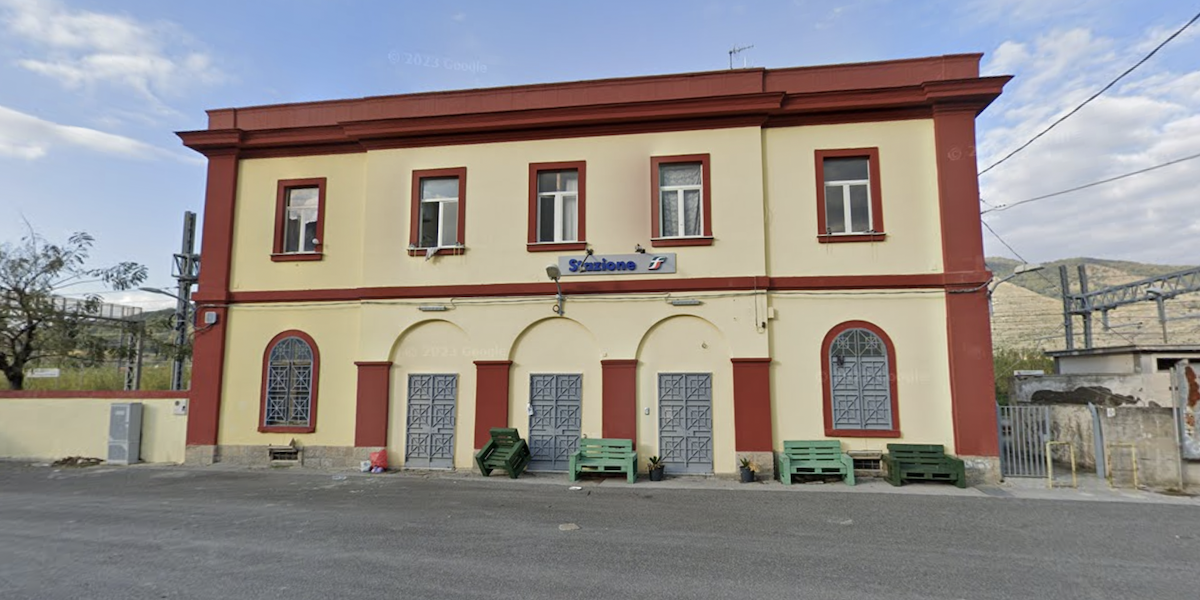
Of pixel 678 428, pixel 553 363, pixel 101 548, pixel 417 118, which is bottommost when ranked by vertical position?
pixel 101 548

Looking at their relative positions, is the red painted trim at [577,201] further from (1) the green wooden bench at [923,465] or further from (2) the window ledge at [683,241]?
(1) the green wooden bench at [923,465]

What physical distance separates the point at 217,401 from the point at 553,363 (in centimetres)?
811

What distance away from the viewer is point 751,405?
11898 millimetres

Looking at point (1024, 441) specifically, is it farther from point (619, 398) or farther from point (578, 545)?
point (578, 545)

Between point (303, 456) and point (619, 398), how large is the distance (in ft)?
24.2

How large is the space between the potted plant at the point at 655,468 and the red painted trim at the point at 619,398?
1.96 feet

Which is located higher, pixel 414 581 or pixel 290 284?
pixel 290 284

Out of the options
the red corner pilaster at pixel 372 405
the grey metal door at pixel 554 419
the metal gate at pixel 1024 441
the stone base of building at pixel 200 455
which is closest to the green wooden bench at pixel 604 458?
the grey metal door at pixel 554 419

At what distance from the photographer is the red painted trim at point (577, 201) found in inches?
511

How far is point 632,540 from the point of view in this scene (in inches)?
292

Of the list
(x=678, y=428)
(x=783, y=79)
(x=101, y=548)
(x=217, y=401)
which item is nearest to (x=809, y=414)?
(x=678, y=428)

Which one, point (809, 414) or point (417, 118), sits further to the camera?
point (417, 118)

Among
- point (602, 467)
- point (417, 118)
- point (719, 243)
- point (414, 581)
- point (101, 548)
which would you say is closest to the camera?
point (414, 581)

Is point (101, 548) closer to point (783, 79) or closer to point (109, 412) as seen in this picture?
point (109, 412)
